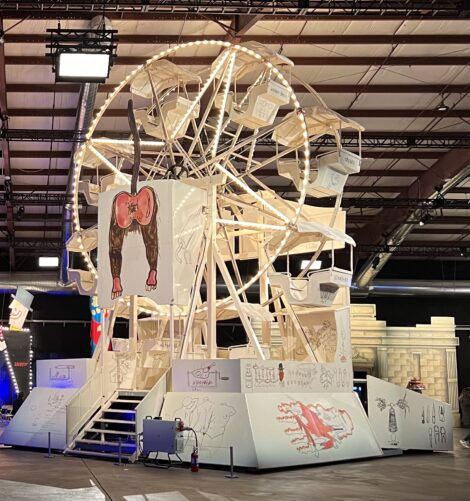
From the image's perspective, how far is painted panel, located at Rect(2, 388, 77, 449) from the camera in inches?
613

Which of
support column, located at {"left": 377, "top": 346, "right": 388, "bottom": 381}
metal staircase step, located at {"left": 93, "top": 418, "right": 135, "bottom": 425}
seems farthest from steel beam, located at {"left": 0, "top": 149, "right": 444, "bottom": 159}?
metal staircase step, located at {"left": 93, "top": 418, "right": 135, "bottom": 425}

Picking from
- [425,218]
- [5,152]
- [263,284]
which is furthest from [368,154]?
[5,152]

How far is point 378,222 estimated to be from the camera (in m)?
29.7

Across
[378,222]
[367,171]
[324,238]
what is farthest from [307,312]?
[378,222]

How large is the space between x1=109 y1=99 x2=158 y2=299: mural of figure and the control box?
2.68 metres

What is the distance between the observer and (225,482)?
11180mm

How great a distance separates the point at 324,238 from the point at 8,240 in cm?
1901

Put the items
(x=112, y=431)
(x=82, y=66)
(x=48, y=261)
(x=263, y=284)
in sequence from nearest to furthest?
(x=112, y=431) < (x=82, y=66) < (x=263, y=284) < (x=48, y=261)

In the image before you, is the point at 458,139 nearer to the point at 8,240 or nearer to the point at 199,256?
the point at 199,256

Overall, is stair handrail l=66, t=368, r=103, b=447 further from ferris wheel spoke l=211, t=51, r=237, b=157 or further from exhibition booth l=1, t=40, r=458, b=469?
ferris wheel spoke l=211, t=51, r=237, b=157

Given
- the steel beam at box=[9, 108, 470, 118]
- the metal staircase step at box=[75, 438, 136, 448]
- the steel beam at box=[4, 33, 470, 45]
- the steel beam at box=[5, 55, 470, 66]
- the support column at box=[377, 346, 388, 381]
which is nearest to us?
the metal staircase step at box=[75, 438, 136, 448]

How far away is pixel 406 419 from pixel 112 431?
6043 mm

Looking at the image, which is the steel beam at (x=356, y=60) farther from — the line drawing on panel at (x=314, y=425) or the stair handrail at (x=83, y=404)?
the line drawing on panel at (x=314, y=425)

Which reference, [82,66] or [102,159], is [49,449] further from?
[82,66]
